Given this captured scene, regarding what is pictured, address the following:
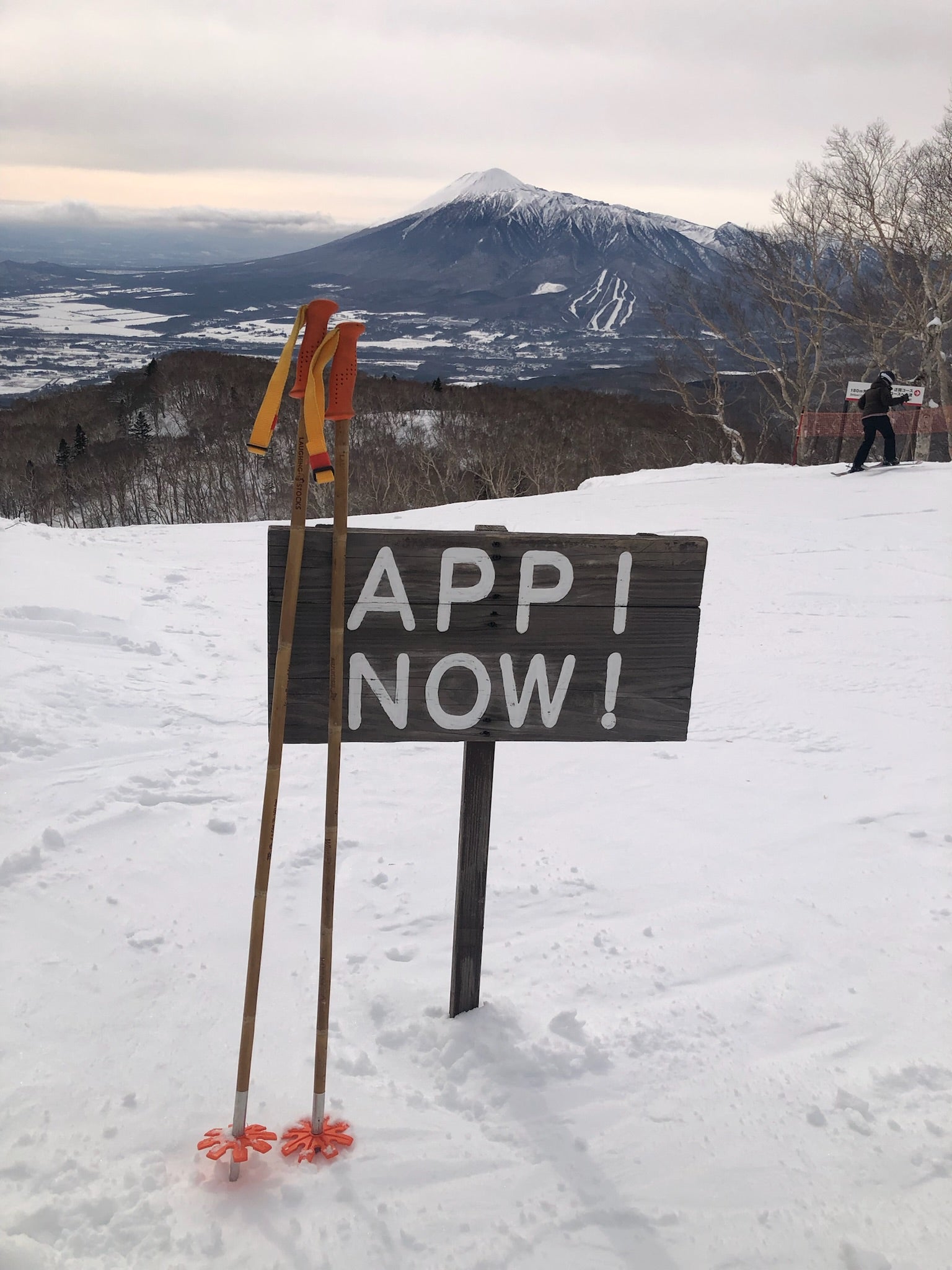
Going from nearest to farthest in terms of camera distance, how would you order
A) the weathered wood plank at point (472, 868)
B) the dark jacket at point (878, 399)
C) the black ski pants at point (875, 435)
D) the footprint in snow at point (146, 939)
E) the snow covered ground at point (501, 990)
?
the snow covered ground at point (501, 990), the weathered wood plank at point (472, 868), the footprint in snow at point (146, 939), the dark jacket at point (878, 399), the black ski pants at point (875, 435)

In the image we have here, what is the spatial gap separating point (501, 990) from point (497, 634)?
48.3 inches

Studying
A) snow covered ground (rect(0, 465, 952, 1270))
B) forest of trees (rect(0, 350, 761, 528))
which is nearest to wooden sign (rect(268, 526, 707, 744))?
snow covered ground (rect(0, 465, 952, 1270))

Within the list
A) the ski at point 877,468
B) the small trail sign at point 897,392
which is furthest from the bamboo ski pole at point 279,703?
the small trail sign at point 897,392

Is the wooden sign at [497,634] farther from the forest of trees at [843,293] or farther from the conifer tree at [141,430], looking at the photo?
the conifer tree at [141,430]

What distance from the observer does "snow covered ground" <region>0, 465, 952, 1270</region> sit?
1.78m

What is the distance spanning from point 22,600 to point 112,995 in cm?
422

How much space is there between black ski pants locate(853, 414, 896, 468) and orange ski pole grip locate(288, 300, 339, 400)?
11765 millimetres

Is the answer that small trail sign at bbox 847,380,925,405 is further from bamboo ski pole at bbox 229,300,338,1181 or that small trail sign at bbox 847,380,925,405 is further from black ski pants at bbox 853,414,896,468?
bamboo ski pole at bbox 229,300,338,1181

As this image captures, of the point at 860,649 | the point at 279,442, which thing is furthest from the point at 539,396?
the point at 860,649

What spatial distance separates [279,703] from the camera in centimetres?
179

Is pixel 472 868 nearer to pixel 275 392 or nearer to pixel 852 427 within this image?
pixel 275 392

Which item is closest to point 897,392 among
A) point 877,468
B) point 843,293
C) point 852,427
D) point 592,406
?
point 877,468

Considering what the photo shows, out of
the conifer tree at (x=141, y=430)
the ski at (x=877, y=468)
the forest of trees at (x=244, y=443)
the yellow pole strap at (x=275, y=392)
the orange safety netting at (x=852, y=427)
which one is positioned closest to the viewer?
the yellow pole strap at (x=275, y=392)

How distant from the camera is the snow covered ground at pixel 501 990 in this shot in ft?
5.83
